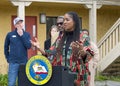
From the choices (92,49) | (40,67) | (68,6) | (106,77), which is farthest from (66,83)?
(68,6)

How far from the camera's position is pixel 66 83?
13.1 feet

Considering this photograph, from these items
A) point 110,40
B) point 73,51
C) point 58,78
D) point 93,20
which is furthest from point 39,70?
point 110,40

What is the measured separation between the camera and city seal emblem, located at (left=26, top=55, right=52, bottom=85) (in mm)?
4066

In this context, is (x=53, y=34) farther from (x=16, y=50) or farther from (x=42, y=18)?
(x=42, y=18)

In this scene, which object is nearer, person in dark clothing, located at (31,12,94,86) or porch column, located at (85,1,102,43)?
person in dark clothing, located at (31,12,94,86)

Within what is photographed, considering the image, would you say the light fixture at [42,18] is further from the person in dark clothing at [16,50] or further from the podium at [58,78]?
the podium at [58,78]

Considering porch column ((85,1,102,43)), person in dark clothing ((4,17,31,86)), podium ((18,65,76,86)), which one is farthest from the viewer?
porch column ((85,1,102,43))

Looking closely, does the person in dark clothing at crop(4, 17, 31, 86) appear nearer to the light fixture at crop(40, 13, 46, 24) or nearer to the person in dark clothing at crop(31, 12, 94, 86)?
the person in dark clothing at crop(31, 12, 94, 86)

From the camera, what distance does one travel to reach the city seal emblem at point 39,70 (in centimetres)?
407

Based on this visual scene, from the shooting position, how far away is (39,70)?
409 cm

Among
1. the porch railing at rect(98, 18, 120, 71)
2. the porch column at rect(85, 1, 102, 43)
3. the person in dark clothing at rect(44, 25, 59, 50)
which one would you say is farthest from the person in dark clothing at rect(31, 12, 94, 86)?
the porch column at rect(85, 1, 102, 43)

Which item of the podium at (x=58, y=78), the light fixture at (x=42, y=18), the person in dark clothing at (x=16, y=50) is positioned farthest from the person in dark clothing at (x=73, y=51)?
the light fixture at (x=42, y=18)

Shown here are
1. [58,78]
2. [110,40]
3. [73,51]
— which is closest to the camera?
[58,78]

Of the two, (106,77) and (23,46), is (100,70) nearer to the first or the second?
(106,77)
